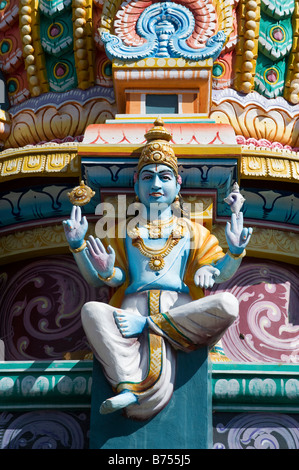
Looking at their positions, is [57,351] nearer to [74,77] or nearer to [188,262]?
[188,262]

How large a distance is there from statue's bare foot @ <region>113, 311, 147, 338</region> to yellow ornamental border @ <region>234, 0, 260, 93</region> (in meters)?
2.81

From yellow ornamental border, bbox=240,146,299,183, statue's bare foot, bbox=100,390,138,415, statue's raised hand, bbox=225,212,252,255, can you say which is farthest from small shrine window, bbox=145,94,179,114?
statue's bare foot, bbox=100,390,138,415

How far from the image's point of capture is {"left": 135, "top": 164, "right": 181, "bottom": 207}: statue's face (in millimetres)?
6199

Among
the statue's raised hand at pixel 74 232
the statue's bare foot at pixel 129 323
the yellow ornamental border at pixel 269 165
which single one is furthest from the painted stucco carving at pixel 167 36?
the statue's bare foot at pixel 129 323

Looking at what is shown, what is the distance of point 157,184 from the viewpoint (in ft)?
20.3

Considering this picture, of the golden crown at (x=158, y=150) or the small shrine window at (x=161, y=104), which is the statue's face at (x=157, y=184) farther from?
the small shrine window at (x=161, y=104)

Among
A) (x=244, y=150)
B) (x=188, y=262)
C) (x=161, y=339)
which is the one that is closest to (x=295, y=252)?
(x=244, y=150)

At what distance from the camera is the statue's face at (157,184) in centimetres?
620

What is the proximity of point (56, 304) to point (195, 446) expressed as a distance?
2275 mm

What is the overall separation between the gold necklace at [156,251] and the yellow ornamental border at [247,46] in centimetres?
215

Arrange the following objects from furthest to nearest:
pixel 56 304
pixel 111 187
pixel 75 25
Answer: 1. pixel 75 25
2. pixel 56 304
3. pixel 111 187

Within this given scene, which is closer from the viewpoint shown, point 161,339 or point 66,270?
point 161,339

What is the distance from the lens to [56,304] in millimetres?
7312

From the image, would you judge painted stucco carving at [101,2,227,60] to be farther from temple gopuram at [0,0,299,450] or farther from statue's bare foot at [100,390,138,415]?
statue's bare foot at [100,390,138,415]
